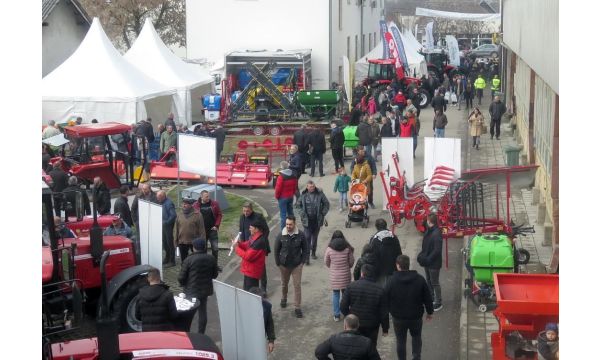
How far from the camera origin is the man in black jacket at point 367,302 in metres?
10.3

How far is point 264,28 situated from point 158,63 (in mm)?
9870

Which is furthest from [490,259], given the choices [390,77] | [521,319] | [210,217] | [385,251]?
[390,77]

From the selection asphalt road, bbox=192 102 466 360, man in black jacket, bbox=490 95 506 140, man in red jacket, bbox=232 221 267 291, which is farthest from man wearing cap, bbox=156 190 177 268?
man in black jacket, bbox=490 95 506 140

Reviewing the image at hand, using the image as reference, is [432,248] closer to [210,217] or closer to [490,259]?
[490,259]

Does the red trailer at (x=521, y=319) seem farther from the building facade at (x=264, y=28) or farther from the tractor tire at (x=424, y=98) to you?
the building facade at (x=264, y=28)

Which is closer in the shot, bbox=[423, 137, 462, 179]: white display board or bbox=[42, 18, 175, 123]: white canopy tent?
bbox=[423, 137, 462, 179]: white display board

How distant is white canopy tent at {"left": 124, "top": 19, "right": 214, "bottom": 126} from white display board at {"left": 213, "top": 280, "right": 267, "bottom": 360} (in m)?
21.0

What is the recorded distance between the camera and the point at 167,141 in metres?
23.4

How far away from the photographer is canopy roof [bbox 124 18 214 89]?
1227 inches

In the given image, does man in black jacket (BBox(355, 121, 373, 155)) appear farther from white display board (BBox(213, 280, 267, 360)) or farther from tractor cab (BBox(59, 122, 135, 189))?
white display board (BBox(213, 280, 267, 360))

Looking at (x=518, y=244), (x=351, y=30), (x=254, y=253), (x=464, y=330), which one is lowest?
(x=464, y=330)

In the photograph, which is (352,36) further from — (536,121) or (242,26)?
(536,121)

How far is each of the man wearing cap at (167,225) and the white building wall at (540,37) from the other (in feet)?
20.1
